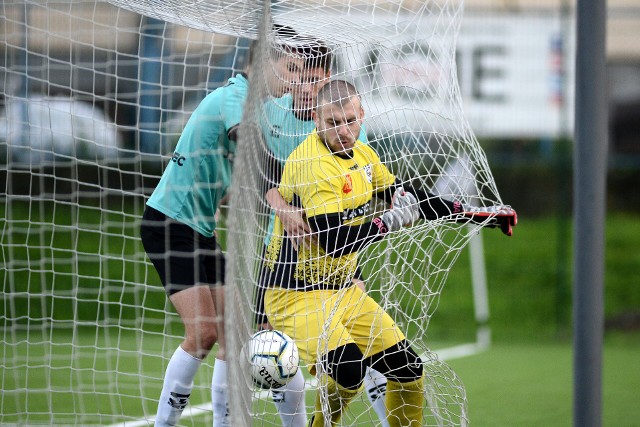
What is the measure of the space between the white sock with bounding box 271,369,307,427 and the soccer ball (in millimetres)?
483

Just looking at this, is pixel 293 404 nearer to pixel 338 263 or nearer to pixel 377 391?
pixel 377 391

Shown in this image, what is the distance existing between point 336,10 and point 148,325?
5817 mm

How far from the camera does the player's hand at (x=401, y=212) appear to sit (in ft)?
12.4

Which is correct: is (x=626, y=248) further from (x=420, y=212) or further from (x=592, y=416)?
(x=592, y=416)

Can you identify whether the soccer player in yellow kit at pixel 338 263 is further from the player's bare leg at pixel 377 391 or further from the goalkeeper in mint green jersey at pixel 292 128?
the player's bare leg at pixel 377 391

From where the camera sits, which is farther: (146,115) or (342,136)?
(146,115)

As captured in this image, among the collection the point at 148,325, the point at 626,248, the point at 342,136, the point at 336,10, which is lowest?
the point at 148,325

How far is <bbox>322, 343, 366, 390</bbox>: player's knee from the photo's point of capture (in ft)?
12.2

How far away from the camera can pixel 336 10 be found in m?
4.47

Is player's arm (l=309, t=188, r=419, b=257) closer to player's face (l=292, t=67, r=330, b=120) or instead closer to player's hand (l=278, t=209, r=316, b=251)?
player's hand (l=278, t=209, r=316, b=251)

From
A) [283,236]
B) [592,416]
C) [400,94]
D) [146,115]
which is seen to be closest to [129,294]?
[146,115]

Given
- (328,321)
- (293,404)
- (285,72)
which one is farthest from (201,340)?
(285,72)

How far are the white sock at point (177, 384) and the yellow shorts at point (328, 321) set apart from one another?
513mm

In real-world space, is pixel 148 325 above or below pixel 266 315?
below
